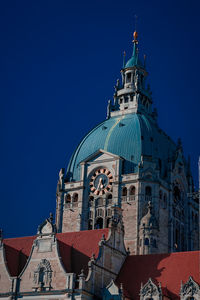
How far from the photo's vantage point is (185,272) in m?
60.5

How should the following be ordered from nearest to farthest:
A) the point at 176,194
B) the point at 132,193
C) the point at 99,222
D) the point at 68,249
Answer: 1. the point at 68,249
2. the point at 132,193
3. the point at 99,222
4. the point at 176,194

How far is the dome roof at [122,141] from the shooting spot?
8919 centimetres

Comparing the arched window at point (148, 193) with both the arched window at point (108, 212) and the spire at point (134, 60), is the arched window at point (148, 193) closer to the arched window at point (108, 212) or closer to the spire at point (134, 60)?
the arched window at point (108, 212)

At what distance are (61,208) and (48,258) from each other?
2912 centimetres

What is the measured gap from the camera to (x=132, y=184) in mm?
86500

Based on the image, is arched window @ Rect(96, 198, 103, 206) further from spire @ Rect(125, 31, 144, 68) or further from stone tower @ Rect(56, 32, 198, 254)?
spire @ Rect(125, 31, 144, 68)

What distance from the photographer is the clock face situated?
88812 mm

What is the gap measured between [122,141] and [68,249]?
29.4m

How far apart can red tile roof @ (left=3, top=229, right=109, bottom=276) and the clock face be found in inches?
834

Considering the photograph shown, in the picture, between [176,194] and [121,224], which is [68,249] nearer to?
[121,224]

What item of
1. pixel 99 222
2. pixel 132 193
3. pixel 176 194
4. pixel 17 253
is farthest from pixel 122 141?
pixel 17 253

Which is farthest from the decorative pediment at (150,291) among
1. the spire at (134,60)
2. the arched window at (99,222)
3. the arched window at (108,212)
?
the spire at (134,60)

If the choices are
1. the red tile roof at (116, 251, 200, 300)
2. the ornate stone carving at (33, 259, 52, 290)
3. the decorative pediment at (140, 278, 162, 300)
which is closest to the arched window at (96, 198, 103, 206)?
the red tile roof at (116, 251, 200, 300)

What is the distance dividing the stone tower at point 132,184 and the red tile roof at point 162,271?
15.2 m
